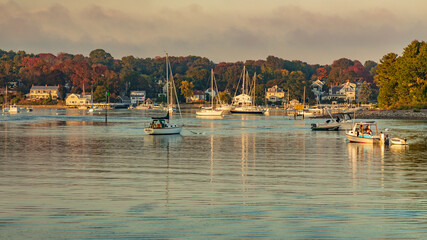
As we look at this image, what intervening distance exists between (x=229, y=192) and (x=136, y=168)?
1211 cm

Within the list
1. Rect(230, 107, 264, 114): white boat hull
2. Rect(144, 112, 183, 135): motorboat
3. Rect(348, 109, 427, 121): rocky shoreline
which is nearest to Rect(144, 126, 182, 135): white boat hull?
Rect(144, 112, 183, 135): motorboat

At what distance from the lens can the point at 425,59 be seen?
14038cm

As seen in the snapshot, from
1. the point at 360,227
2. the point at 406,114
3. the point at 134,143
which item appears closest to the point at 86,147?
the point at 134,143

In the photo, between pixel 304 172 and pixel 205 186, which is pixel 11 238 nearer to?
pixel 205 186

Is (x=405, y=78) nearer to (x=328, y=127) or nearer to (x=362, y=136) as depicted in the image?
(x=328, y=127)

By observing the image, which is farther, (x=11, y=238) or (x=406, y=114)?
(x=406, y=114)

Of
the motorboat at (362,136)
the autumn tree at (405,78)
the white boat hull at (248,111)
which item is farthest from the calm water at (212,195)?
the white boat hull at (248,111)

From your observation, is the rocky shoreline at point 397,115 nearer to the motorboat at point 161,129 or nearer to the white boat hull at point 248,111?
the white boat hull at point 248,111

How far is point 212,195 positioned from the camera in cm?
2662

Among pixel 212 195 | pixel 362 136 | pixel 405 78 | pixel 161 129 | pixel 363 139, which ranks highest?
pixel 405 78

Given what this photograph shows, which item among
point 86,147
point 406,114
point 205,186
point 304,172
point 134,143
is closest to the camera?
point 205,186

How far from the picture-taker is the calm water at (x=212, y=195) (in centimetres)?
1967

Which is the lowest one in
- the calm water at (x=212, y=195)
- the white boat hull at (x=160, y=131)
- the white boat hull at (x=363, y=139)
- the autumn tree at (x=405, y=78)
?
the calm water at (x=212, y=195)

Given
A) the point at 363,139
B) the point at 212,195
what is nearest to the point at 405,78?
the point at 363,139
